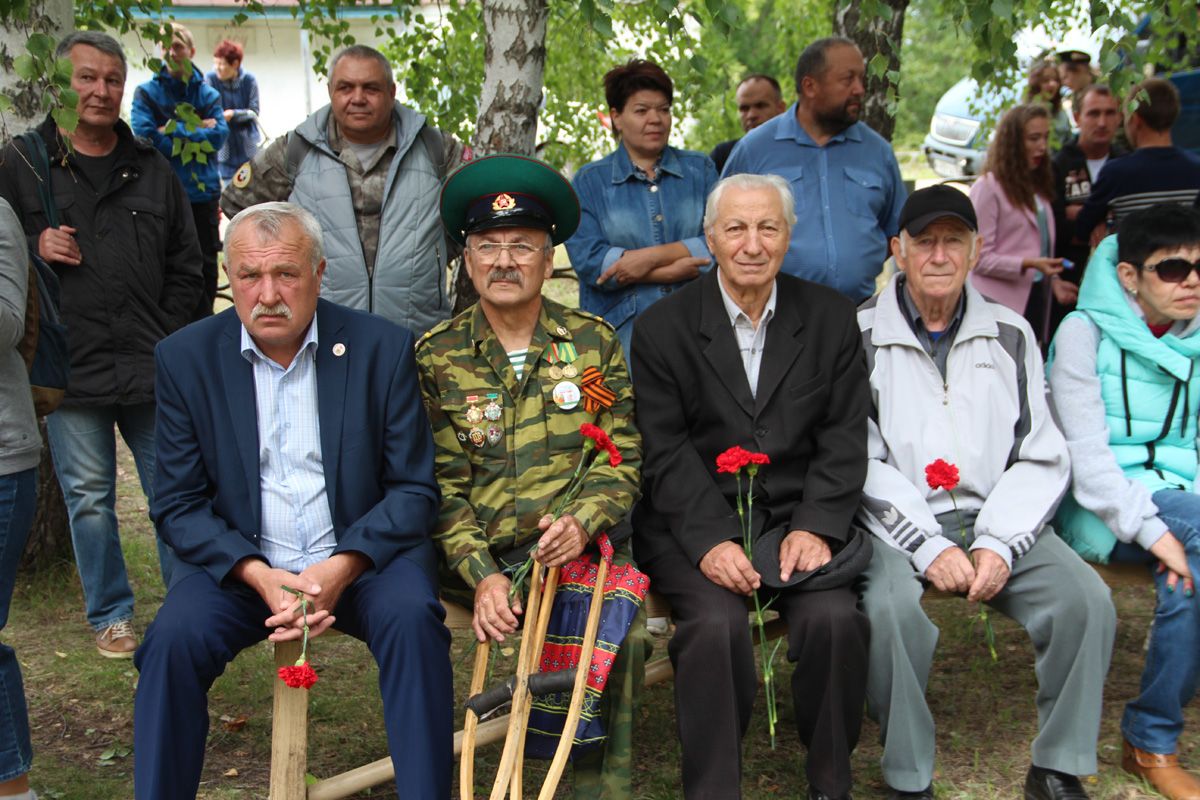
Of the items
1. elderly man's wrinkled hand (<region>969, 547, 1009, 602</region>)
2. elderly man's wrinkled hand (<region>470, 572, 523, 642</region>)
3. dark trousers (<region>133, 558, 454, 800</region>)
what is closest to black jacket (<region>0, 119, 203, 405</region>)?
dark trousers (<region>133, 558, 454, 800</region>)

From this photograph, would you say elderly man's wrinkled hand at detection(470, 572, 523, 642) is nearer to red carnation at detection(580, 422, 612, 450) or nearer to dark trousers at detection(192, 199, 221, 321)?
red carnation at detection(580, 422, 612, 450)

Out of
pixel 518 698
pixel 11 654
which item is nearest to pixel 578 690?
pixel 518 698

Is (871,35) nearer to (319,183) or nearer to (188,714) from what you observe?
(319,183)

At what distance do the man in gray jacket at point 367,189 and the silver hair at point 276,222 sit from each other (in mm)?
1057

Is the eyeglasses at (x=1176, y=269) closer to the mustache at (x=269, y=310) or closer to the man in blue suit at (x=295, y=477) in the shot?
the man in blue suit at (x=295, y=477)

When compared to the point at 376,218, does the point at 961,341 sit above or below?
below

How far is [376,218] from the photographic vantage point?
4.47 meters

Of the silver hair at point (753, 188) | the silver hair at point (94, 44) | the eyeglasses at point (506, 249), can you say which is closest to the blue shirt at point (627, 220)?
the silver hair at point (753, 188)

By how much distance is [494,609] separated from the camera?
3.17m

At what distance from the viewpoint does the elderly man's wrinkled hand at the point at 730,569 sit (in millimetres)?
3383

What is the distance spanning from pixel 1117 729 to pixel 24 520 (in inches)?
137

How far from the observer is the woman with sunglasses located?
357 cm

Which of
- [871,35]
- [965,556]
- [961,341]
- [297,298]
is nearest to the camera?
[297,298]

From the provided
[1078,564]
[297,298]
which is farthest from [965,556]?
[297,298]
